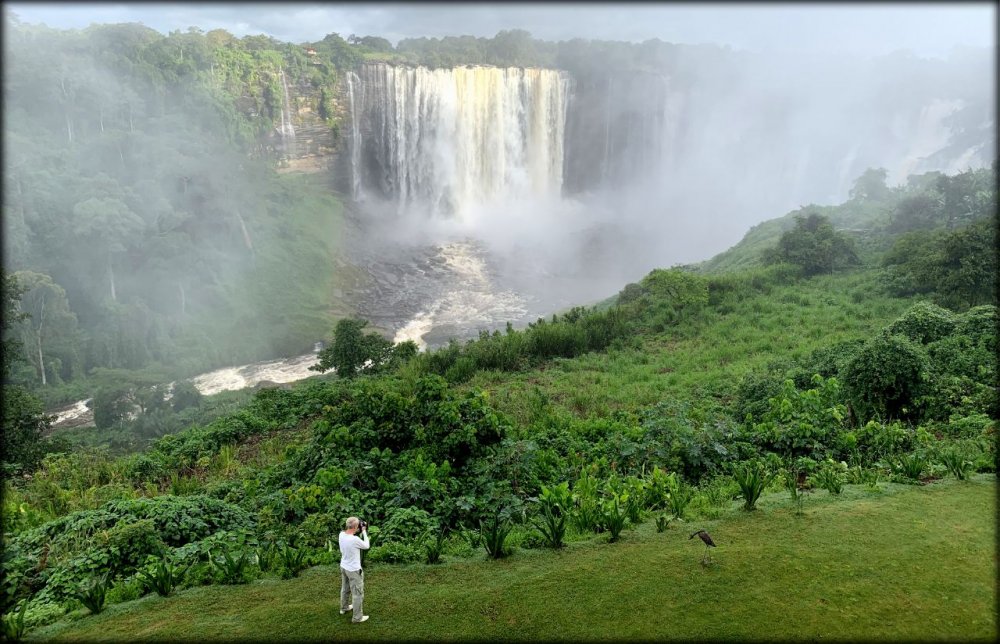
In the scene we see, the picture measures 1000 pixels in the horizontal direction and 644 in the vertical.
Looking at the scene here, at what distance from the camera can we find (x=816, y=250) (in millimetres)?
21953

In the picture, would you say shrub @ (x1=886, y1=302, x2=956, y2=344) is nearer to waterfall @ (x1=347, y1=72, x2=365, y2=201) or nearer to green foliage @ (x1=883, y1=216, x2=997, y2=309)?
green foliage @ (x1=883, y1=216, x2=997, y2=309)

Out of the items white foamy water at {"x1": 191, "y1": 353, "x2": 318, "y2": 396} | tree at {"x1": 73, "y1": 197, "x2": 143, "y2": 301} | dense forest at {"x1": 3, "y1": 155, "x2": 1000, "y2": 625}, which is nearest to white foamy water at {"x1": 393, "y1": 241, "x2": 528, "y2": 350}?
white foamy water at {"x1": 191, "y1": 353, "x2": 318, "y2": 396}

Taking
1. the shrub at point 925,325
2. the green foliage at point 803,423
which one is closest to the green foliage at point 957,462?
the green foliage at point 803,423

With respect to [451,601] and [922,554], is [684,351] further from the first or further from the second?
[451,601]

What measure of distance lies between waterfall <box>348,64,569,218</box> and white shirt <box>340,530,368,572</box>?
143ft

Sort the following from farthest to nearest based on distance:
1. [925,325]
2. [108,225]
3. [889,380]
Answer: [108,225] → [925,325] → [889,380]

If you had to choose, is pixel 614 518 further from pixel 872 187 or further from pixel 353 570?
pixel 872 187

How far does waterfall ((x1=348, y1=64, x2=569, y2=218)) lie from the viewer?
44.2 meters

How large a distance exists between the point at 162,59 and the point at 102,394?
29789 mm

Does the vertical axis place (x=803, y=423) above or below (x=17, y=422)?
above

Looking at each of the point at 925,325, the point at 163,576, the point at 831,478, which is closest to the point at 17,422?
the point at 163,576

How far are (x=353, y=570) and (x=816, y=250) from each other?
73.1 feet

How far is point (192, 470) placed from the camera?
10.0 metres

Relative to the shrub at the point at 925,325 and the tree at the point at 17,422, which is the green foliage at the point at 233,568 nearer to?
the tree at the point at 17,422
